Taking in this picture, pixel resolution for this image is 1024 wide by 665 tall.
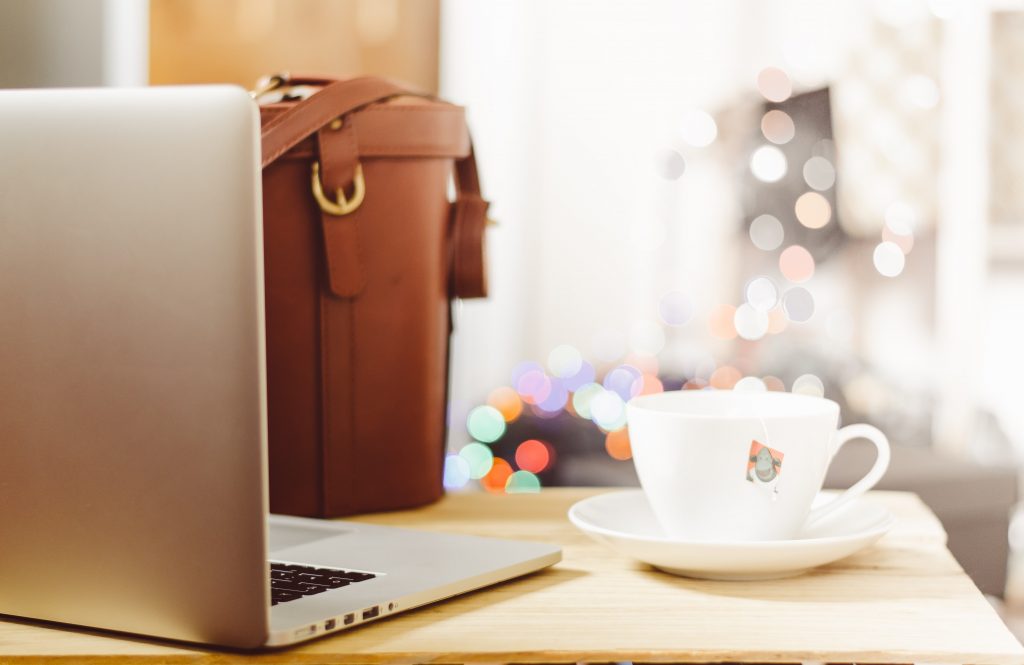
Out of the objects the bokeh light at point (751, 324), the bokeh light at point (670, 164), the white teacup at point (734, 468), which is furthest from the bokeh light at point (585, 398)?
the white teacup at point (734, 468)

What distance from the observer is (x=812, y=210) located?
2.56m

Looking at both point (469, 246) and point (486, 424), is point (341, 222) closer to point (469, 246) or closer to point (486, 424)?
point (469, 246)

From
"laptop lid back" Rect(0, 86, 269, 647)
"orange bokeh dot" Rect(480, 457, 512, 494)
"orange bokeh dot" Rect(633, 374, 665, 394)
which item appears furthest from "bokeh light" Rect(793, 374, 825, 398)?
"laptop lid back" Rect(0, 86, 269, 647)

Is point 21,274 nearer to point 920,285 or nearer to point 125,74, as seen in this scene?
point 125,74

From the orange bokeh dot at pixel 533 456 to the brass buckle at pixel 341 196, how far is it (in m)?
1.27

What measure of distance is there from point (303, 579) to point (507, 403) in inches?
62.1

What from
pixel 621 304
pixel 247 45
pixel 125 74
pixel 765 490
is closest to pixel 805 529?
pixel 765 490

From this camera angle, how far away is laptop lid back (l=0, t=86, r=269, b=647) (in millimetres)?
448

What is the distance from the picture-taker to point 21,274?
486 millimetres

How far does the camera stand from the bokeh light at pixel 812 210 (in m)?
2.54

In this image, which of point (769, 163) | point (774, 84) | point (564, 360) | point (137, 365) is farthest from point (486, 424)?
point (137, 365)

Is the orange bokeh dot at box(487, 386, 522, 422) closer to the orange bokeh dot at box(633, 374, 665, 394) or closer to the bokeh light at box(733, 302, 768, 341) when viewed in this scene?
the orange bokeh dot at box(633, 374, 665, 394)

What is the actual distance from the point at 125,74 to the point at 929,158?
179cm

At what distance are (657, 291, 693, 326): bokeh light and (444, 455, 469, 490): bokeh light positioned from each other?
2.95 ft
